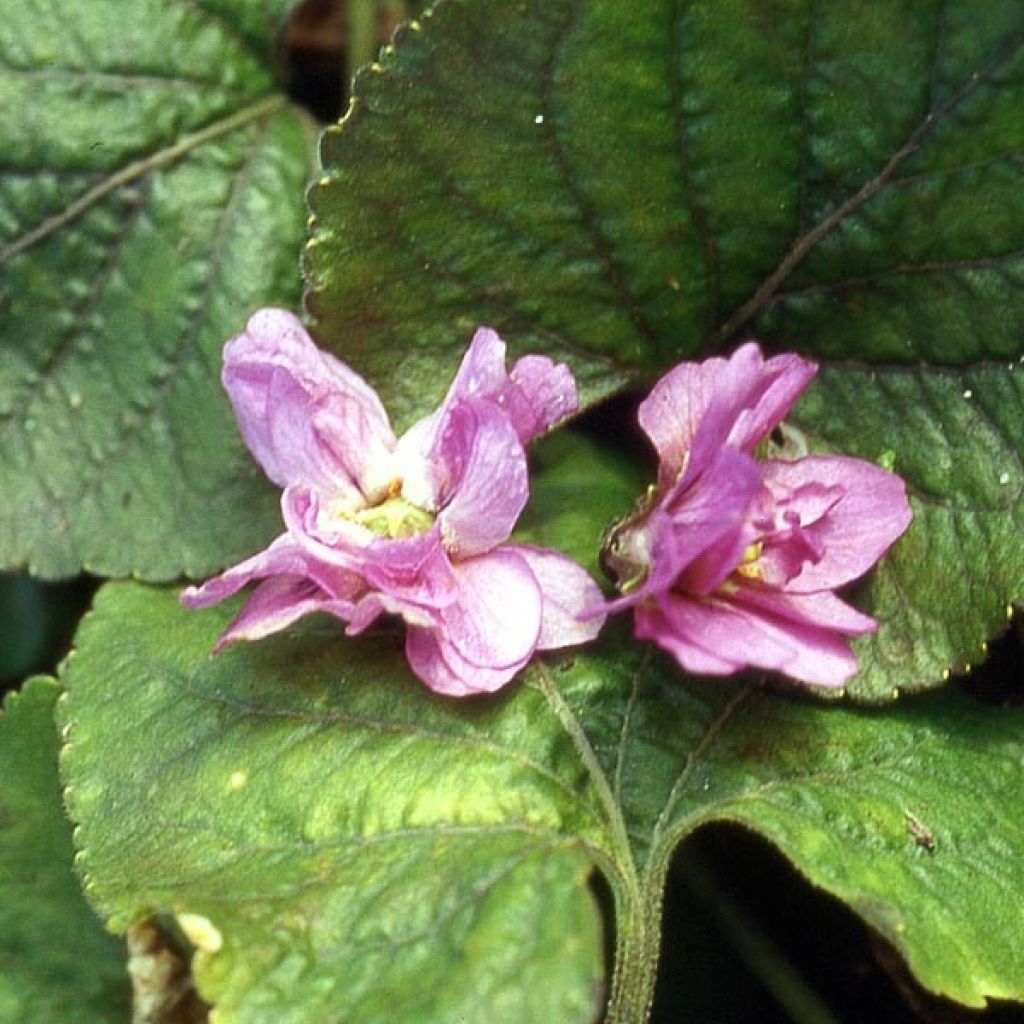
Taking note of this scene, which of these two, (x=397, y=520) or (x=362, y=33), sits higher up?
(x=362, y=33)

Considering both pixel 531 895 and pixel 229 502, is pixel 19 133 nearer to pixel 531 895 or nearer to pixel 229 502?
pixel 229 502

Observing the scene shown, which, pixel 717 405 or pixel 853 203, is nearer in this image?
pixel 717 405

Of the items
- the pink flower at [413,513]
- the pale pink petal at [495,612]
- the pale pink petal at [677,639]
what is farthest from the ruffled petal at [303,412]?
the pale pink petal at [677,639]

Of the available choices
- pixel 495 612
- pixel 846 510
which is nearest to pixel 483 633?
pixel 495 612

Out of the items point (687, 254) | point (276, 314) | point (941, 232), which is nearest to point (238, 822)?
point (276, 314)

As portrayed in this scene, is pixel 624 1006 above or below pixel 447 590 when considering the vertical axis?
below

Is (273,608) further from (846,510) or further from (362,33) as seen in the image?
(362,33)

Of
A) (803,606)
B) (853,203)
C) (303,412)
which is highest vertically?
(303,412)

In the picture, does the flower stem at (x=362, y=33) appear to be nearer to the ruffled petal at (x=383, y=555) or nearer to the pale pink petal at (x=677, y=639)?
the ruffled petal at (x=383, y=555)
